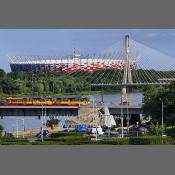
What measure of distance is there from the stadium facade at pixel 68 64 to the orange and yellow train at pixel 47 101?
92 cm

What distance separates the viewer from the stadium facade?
1848cm

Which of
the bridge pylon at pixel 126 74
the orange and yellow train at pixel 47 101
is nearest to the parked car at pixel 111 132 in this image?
the orange and yellow train at pixel 47 101

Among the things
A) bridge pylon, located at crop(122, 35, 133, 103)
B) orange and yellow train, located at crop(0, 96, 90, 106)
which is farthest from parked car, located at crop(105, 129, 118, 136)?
bridge pylon, located at crop(122, 35, 133, 103)

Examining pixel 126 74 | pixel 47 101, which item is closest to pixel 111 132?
pixel 47 101

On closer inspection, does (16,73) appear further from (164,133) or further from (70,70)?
(164,133)

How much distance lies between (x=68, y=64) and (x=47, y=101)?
167cm

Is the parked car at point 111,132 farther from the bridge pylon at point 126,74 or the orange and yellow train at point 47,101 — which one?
the bridge pylon at point 126,74

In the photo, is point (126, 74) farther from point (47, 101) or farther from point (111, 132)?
point (111, 132)

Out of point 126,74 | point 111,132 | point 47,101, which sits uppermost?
point 126,74

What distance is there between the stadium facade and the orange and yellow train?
920mm

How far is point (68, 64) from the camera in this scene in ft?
60.6

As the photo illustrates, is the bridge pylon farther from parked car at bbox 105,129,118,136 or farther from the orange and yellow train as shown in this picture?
parked car at bbox 105,129,118,136

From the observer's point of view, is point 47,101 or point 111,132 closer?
point 111,132

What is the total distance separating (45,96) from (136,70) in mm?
3209
